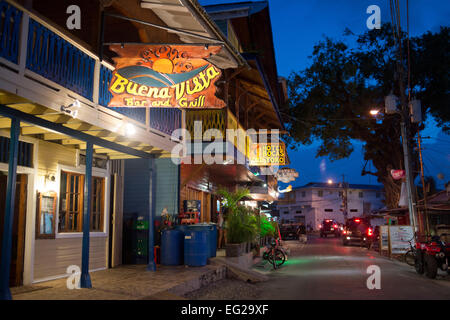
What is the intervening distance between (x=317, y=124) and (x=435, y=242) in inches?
808

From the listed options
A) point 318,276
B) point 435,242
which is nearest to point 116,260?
point 318,276

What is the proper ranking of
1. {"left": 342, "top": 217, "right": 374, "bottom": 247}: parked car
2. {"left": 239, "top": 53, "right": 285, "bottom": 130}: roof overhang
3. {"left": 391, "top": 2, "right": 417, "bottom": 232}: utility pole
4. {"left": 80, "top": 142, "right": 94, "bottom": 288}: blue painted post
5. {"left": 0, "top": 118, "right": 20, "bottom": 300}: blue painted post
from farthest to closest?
{"left": 342, "top": 217, "right": 374, "bottom": 247}: parked car → {"left": 391, "top": 2, "right": 417, "bottom": 232}: utility pole → {"left": 239, "top": 53, "right": 285, "bottom": 130}: roof overhang → {"left": 80, "top": 142, "right": 94, "bottom": 288}: blue painted post → {"left": 0, "top": 118, "right": 20, "bottom": 300}: blue painted post

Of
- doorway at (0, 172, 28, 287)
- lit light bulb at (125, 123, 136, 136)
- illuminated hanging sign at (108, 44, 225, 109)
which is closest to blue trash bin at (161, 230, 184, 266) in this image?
lit light bulb at (125, 123, 136, 136)

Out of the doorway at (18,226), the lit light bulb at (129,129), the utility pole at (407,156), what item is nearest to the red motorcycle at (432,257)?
the utility pole at (407,156)

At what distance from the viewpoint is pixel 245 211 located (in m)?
15.4

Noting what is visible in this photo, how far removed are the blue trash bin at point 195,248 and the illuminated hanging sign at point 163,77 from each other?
184 inches

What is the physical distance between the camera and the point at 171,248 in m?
12.2

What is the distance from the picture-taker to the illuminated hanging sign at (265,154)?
21188mm

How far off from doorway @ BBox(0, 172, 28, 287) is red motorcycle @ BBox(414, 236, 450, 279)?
37.2 feet

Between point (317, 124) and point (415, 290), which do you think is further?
point (317, 124)

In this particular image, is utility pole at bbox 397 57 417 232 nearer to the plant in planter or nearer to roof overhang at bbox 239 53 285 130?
roof overhang at bbox 239 53 285 130

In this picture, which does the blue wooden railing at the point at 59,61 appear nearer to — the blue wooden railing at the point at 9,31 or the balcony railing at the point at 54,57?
the balcony railing at the point at 54,57

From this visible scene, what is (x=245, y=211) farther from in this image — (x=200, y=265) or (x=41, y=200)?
(x=41, y=200)

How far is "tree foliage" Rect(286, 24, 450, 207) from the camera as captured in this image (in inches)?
1147
